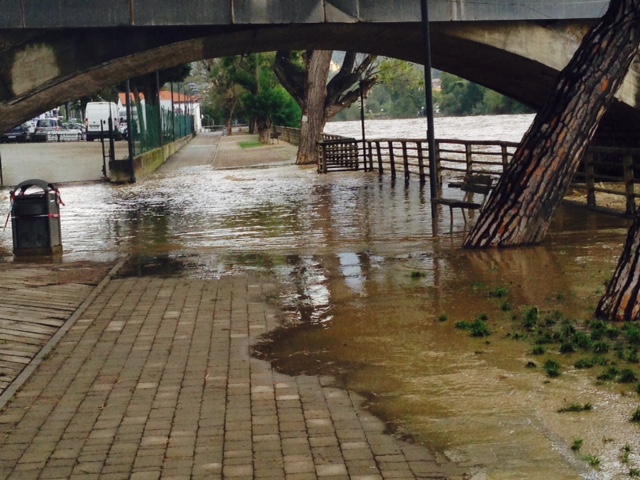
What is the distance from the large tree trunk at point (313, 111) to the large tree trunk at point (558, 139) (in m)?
27.4

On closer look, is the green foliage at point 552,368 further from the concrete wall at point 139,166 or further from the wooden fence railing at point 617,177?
the concrete wall at point 139,166

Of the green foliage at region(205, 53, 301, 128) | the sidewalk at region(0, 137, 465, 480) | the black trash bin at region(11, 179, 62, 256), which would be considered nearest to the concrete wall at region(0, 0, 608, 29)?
the black trash bin at region(11, 179, 62, 256)

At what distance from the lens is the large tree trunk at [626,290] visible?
29.2ft

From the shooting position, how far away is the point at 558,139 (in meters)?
A: 14.1

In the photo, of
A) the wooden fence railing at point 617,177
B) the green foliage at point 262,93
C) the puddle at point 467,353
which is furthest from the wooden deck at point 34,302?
the green foliage at point 262,93

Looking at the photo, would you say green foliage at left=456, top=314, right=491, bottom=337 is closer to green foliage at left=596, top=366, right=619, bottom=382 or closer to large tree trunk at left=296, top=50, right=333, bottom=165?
green foliage at left=596, top=366, right=619, bottom=382

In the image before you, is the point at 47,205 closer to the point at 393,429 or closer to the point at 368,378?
the point at 368,378

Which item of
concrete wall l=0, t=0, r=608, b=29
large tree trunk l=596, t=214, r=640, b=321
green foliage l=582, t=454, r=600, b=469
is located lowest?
green foliage l=582, t=454, r=600, b=469

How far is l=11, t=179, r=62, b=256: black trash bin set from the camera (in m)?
15.5

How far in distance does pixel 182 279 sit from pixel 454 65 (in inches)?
588

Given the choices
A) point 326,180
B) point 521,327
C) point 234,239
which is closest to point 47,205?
point 234,239

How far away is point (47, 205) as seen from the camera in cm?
1544

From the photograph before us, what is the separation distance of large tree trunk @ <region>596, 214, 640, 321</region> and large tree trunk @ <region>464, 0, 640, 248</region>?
15.9 ft

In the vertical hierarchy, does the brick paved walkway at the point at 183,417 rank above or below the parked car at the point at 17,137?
below
